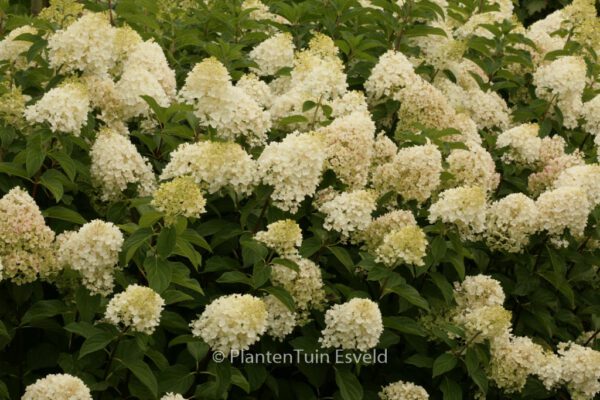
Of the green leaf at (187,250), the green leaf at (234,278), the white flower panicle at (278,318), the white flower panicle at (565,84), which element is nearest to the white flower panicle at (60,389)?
the green leaf at (187,250)

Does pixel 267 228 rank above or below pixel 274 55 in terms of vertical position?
below

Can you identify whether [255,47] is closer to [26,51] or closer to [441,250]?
[26,51]

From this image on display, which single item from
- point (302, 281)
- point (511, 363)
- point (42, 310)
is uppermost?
point (302, 281)

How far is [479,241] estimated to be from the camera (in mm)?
4605

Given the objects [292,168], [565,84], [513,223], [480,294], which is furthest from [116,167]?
[565,84]

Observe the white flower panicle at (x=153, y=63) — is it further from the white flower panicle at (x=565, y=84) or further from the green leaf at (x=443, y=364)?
the white flower panicle at (x=565, y=84)

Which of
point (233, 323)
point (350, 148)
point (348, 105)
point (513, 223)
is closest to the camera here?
point (233, 323)

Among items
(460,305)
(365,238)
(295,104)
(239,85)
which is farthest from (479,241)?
(239,85)

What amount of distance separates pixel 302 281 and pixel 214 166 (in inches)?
23.2

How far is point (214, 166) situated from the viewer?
3.72 metres

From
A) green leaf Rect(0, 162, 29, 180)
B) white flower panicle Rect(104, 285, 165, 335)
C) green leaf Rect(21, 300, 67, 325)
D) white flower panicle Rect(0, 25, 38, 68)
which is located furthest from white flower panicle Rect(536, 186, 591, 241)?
white flower panicle Rect(0, 25, 38, 68)

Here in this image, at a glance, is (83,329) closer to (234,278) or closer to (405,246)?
(234,278)

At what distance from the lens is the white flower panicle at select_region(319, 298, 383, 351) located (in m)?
3.64

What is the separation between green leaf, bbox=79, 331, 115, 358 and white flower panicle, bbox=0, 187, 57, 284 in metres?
0.37
